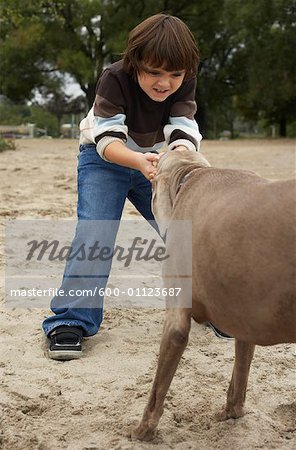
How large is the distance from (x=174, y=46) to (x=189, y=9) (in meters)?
26.6

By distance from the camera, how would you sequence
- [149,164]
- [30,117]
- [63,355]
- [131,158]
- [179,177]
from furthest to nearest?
[30,117] < [63,355] < [131,158] < [149,164] < [179,177]

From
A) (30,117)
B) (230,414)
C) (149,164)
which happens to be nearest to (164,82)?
(149,164)

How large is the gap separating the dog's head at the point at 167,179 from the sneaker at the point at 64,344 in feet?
3.90

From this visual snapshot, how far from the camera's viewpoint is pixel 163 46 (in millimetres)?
3305

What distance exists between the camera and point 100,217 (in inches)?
154

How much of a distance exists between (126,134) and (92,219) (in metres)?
0.59

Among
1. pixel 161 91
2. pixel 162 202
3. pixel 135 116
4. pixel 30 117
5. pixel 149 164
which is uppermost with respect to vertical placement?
pixel 161 91

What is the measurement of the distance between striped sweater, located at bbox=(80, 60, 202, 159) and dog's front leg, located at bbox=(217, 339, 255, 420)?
3.91ft

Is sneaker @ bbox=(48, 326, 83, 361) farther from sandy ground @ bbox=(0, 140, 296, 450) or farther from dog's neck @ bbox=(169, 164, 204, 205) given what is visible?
dog's neck @ bbox=(169, 164, 204, 205)

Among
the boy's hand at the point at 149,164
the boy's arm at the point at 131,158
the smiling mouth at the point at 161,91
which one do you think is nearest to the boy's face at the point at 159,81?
the smiling mouth at the point at 161,91

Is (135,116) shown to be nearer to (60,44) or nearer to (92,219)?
(92,219)

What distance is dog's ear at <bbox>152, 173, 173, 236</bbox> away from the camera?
2943 mm

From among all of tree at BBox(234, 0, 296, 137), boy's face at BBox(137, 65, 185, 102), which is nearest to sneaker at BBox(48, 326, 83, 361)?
boy's face at BBox(137, 65, 185, 102)

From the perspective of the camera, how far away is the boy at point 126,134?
11.1ft
